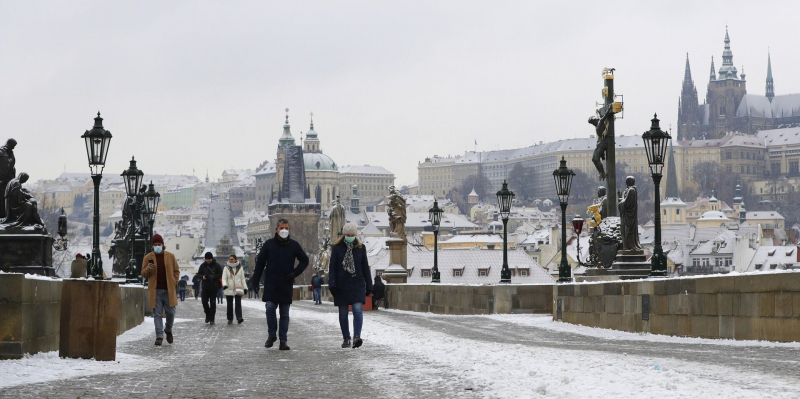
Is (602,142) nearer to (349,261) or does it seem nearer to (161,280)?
(161,280)

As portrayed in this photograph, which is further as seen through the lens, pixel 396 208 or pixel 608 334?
pixel 396 208

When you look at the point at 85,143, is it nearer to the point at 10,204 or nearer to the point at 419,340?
the point at 10,204

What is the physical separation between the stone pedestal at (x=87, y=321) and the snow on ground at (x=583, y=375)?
331cm

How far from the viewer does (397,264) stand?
4228 centimetres

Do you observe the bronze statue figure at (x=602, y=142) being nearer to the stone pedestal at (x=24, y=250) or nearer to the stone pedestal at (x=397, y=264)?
the stone pedestal at (x=397, y=264)

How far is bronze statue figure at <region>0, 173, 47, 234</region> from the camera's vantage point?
70.5ft

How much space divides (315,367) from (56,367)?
254 centimetres

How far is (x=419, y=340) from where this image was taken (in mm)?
17188

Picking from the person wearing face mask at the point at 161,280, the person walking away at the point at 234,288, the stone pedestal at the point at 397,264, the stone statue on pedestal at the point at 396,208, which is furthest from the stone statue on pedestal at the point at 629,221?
the stone pedestal at the point at 397,264

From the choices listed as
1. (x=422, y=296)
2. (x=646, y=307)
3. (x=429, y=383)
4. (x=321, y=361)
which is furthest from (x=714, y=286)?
(x=422, y=296)

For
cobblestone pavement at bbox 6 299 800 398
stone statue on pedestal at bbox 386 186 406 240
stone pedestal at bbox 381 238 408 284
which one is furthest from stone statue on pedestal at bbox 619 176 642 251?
stone pedestal at bbox 381 238 408 284

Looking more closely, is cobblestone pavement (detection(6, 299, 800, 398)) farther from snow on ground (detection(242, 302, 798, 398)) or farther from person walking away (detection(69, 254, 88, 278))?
person walking away (detection(69, 254, 88, 278))

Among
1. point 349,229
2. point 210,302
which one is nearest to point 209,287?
point 210,302

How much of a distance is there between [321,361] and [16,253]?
943 cm
